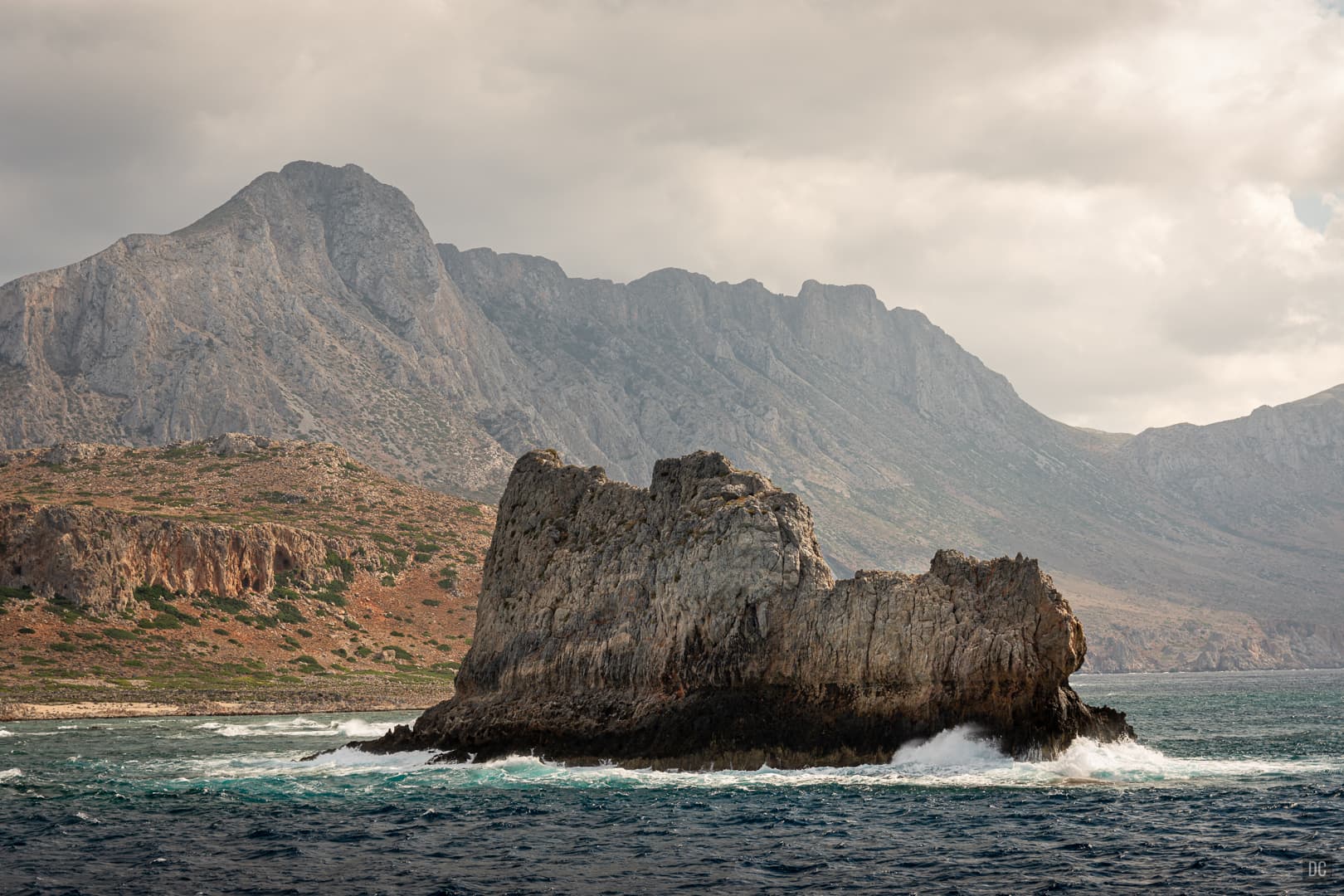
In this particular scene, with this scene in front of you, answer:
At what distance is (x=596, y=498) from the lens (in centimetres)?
6366

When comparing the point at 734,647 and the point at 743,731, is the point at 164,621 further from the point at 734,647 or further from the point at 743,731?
the point at 743,731

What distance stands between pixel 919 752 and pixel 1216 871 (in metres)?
19.1

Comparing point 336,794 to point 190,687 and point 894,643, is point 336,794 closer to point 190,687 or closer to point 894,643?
point 894,643

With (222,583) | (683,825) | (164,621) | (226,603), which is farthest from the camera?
(222,583)

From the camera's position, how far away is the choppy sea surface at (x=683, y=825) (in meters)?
29.8

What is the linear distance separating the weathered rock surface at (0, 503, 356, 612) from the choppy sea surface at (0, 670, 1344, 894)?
62101 millimetres

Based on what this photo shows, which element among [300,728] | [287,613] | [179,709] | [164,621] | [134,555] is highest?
[134,555]

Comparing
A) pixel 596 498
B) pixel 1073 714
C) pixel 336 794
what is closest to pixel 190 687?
pixel 596 498

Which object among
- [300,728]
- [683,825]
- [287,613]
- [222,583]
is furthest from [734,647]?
[222,583]

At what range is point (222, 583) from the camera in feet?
425

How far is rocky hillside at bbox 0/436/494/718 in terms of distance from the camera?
10781 cm

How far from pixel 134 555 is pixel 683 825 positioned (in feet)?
339

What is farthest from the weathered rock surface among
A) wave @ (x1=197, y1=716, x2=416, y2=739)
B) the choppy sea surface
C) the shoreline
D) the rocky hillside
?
the choppy sea surface

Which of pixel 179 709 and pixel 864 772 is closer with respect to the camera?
pixel 864 772
